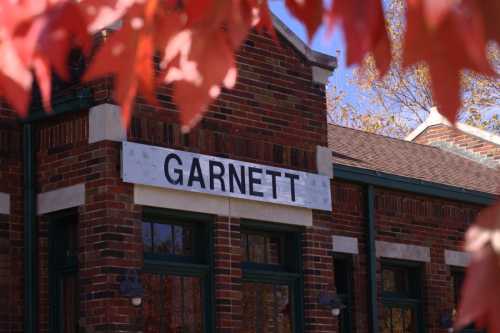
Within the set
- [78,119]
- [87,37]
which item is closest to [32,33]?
[87,37]

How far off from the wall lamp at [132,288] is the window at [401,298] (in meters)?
5.72

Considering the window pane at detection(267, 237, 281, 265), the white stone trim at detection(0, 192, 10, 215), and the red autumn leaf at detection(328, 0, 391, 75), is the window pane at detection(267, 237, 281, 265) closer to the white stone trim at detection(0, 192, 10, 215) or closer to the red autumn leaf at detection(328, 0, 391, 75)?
the white stone trim at detection(0, 192, 10, 215)

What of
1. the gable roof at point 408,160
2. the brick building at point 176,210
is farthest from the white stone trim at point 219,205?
the gable roof at point 408,160

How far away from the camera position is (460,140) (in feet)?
70.4

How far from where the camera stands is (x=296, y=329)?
40.6 feet

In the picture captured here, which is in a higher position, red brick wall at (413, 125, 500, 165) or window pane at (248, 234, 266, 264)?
red brick wall at (413, 125, 500, 165)

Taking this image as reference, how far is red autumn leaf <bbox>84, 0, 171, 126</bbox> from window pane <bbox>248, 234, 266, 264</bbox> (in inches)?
396

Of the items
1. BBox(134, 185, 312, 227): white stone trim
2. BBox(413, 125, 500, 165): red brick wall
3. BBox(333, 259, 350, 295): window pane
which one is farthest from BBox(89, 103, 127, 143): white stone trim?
BBox(413, 125, 500, 165): red brick wall

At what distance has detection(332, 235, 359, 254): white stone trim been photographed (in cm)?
1445

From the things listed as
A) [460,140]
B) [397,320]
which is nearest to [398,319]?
[397,320]

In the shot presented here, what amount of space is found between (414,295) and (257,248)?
4.30 meters

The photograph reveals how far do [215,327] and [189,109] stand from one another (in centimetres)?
929

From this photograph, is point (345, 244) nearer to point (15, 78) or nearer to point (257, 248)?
point (257, 248)

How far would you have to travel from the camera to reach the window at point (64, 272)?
11.0m
